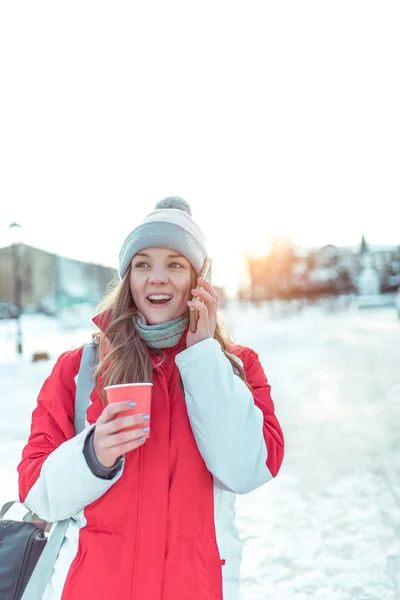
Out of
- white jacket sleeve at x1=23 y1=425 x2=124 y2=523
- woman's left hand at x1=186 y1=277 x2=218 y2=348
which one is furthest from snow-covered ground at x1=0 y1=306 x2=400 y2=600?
woman's left hand at x1=186 y1=277 x2=218 y2=348

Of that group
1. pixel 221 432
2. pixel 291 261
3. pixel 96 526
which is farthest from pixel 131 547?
pixel 291 261

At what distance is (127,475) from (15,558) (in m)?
0.46

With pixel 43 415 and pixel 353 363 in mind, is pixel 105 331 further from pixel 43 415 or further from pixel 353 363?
pixel 353 363

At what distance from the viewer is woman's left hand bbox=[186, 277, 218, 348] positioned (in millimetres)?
1635

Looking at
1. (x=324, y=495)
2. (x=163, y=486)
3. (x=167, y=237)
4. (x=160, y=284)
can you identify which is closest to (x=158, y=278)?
(x=160, y=284)

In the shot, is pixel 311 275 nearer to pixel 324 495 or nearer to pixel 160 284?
pixel 324 495

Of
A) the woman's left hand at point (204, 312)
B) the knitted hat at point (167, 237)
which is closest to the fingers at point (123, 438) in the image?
the woman's left hand at point (204, 312)

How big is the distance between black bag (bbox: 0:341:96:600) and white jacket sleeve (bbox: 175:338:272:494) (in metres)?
0.31

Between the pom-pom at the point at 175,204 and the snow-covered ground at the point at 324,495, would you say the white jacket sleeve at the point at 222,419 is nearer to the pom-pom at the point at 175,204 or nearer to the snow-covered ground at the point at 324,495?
the pom-pom at the point at 175,204

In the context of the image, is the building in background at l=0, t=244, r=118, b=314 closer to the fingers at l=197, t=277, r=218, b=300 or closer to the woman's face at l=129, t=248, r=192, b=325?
the woman's face at l=129, t=248, r=192, b=325

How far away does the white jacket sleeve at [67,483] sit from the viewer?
55.8 inches

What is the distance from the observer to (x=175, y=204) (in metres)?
2.04

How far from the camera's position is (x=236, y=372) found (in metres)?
1.75

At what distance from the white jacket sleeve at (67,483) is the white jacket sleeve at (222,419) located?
0.26 m
